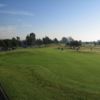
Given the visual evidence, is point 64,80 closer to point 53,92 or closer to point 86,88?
point 86,88

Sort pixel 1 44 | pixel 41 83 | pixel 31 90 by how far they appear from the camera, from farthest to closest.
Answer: pixel 1 44 → pixel 41 83 → pixel 31 90

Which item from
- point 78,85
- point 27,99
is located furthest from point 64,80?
point 27,99

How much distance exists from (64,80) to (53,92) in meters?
4.82

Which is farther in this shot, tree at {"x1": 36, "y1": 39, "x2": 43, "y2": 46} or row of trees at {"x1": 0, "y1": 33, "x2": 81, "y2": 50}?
tree at {"x1": 36, "y1": 39, "x2": 43, "y2": 46}

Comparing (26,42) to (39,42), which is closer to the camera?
(26,42)

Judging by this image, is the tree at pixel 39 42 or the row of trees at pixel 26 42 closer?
the row of trees at pixel 26 42

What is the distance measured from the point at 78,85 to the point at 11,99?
735 centimetres

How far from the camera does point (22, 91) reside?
1677 cm

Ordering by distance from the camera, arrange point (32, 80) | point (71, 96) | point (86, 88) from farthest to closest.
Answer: point (32, 80)
point (86, 88)
point (71, 96)

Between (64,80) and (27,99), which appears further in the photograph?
(64,80)

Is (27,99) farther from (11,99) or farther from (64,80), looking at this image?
(64,80)

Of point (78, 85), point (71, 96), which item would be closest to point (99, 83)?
point (78, 85)

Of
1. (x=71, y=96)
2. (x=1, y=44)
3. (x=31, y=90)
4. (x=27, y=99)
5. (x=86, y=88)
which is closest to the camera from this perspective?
(x=27, y=99)

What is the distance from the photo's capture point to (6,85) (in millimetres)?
18906
